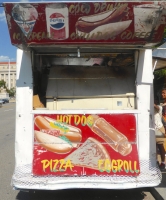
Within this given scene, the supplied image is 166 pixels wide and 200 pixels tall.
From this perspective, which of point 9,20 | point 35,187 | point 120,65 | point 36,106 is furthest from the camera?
point 120,65

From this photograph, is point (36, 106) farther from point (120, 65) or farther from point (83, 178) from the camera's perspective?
point (120, 65)

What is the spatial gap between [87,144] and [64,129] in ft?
1.30

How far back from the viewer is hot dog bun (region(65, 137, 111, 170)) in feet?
15.1

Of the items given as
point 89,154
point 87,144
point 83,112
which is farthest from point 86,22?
point 89,154

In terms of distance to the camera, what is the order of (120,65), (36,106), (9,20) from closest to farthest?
(9,20) < (36,106) < (120,65)

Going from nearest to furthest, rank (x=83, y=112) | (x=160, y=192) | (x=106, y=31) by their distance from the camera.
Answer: (x=106, y=31) < (x=83, y=112) < (x=160, y=192)

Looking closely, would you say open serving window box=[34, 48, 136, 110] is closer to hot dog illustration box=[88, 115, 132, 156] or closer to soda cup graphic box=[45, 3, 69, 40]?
hot dog illustration box=[88, 115, 132, 156]

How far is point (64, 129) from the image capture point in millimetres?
4598

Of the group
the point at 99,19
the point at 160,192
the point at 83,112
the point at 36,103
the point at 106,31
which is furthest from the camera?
the point at 160,192

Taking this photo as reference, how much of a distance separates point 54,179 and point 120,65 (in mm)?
2556

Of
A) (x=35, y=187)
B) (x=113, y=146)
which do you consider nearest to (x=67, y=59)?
(x=113, y=146)

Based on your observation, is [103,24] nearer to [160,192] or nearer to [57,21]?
[57,21]

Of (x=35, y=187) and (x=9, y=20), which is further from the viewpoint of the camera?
(x=35, y=187)

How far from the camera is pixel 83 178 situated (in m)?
4.56
